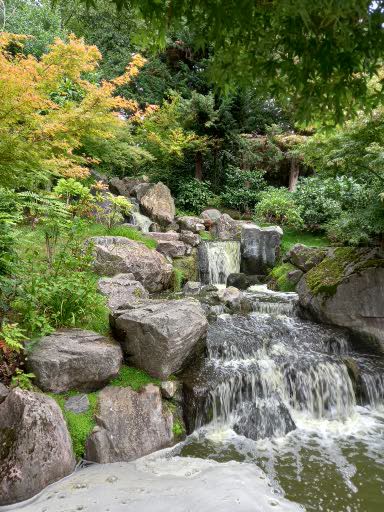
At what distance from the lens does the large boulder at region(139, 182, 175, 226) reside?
1491 centimetres

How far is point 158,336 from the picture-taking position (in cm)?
531

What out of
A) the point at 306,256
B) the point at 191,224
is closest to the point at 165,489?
the point at 306,256

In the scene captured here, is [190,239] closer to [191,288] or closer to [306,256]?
[191,288]

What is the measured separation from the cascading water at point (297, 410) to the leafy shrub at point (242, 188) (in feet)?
36.7

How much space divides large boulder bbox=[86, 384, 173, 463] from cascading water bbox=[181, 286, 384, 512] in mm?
467

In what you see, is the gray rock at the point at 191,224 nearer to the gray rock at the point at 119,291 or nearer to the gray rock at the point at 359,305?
the gray rock at the point at 119,291

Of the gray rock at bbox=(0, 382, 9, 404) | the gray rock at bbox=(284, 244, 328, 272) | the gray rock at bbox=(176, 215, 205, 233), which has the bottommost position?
the gray rock at bbox=(0, 382, 9, 404)

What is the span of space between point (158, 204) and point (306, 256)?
22.3ft

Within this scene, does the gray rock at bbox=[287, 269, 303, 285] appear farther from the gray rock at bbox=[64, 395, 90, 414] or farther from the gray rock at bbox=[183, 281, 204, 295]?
the gray rock at bbox=[64, 395, 90, 414]

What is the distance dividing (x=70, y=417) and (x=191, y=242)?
8735 millimetres

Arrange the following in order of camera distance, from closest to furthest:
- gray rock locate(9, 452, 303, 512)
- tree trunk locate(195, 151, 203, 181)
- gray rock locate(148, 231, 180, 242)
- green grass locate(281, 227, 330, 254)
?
1. gray rock locate(9, 452, 303, 512)
2. gray rock locate(148, 231, 180, 242)
3. green grass locate(281, 227, 330, 254)
4. tree trunk locate(195, 151, 203, 181)

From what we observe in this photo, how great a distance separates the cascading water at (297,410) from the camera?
4371mm

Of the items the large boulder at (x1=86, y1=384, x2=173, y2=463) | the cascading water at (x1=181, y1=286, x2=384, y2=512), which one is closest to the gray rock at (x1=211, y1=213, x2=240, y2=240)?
the cascading water at (x1=181, y1=286, x2=384, y2=512)

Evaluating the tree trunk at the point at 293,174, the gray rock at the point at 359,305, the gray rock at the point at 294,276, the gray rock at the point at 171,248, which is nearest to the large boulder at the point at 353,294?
the gray rock at the point at 359,305
